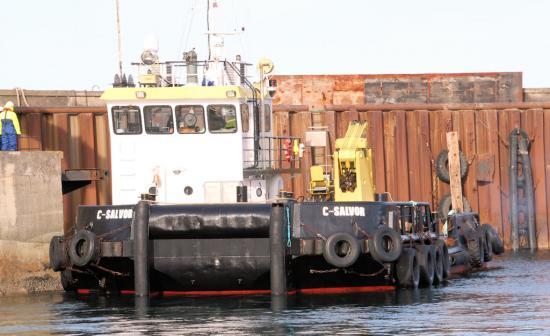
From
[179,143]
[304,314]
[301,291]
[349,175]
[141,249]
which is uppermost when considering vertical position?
[179,143]

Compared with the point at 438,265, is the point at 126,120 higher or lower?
higher

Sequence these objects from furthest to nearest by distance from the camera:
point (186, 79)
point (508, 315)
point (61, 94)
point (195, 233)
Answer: point (61, 94)
point (186, 79)
point (195, 233)
point (508, 315)

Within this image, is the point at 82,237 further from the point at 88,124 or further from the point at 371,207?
the point at 88,124

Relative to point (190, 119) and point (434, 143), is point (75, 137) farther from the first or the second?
point (434, 143)

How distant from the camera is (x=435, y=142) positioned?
1232 inches

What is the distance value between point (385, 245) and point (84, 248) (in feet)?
16.1

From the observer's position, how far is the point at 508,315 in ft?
58.7

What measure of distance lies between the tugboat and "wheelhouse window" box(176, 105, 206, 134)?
0.06ft

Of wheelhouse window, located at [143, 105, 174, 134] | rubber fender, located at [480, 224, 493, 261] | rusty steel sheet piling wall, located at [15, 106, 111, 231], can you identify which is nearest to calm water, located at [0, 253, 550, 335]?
wheelhouse window, located at [143, 105, 174, 134]

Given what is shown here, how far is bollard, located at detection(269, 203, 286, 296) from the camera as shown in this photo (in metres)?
19.4

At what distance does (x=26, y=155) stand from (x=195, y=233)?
451 centimetres

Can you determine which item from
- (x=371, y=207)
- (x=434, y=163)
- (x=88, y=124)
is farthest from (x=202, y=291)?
(x=434, y=163)

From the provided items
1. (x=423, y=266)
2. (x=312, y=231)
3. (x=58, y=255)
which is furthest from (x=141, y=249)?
(x=423, y=266)

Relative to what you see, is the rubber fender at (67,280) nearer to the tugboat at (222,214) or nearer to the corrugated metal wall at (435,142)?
the tugboat at (222,214)
